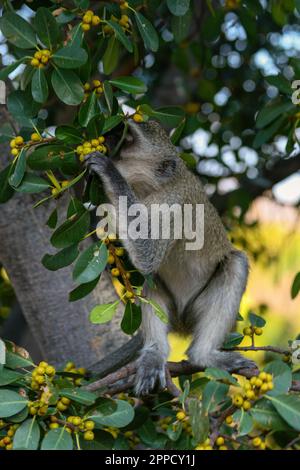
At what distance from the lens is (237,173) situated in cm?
475

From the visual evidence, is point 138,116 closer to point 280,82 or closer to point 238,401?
point 280,82

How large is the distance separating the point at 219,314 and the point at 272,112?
89 cm

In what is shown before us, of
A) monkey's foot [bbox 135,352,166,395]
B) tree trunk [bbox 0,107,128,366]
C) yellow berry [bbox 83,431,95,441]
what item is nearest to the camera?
yellow berry [bbox 83,431,95,441]

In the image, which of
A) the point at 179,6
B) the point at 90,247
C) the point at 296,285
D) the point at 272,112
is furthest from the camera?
the point at 272,112

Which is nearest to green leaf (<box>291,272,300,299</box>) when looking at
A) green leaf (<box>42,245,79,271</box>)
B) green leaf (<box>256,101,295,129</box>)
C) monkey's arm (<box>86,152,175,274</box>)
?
monkey's arm (<box>86,152,175,274</box>)

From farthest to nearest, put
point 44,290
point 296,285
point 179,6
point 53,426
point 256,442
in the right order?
point 44,290, point 296,285, point 179,6, point 256,442, point 53,426

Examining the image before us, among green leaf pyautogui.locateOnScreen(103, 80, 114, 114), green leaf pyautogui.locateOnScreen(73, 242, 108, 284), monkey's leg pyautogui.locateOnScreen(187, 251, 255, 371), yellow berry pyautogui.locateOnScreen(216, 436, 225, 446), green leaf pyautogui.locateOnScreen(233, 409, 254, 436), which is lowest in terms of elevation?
monkey's leg pyautogui.locateOnScreen(187, 251, 255, 371)

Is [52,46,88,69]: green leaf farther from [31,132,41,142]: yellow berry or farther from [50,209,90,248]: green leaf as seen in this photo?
[50,209,90,248]: green leaf

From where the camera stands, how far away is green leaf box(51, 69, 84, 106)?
8.18 ft

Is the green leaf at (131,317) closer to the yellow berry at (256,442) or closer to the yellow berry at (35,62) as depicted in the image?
the yellow berry at (256,442)

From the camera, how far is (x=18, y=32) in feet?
8.18

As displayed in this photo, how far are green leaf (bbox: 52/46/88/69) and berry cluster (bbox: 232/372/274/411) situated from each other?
1.09m

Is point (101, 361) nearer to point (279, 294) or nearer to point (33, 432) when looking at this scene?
point (33, 432)

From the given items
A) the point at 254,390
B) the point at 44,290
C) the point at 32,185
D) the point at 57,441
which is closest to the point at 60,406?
the point at 57,441
